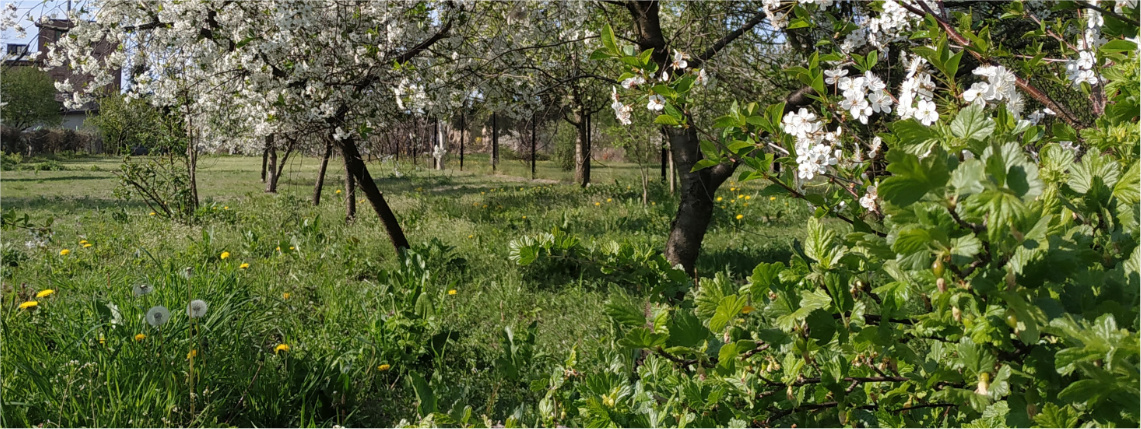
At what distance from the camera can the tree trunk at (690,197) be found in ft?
13.5

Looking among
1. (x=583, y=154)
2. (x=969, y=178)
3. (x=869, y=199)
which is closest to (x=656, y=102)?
(x=869, y=199)

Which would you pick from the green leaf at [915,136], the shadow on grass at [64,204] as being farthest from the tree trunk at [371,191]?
the shadow on grass at [64,204]

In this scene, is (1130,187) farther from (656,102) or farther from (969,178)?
(656,102)

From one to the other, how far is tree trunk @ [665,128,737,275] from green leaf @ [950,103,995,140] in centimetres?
295

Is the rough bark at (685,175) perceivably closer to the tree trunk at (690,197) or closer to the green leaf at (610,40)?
the tree trunk at (690,197)

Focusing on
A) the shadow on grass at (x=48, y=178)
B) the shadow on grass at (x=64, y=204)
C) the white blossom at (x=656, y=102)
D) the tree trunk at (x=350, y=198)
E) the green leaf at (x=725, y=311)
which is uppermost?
the white blossom at (x=656, y=102)

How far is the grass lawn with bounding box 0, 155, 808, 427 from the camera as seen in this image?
93.3 inches

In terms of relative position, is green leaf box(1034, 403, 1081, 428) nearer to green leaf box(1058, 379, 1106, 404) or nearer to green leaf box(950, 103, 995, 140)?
green leaf box(1058, 379, 1106, 404)

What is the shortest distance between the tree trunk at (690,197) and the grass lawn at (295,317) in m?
0.38

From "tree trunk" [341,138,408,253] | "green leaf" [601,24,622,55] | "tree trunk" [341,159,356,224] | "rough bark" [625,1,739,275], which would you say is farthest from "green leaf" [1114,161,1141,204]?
"tree trunk" [341,159,356,224]

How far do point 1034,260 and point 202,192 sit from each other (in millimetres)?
14810

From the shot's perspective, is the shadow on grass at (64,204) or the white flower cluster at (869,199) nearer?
the white flower cluster at (869,199)

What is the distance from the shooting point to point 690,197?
Answer: 4191 mm

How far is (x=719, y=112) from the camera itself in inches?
267
